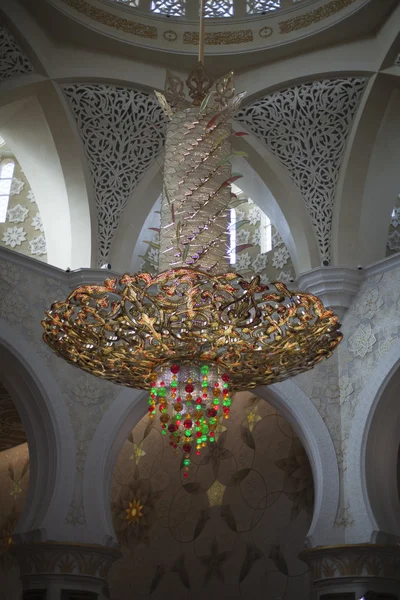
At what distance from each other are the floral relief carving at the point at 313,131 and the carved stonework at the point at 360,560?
292 centimetres

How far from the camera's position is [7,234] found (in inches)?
428

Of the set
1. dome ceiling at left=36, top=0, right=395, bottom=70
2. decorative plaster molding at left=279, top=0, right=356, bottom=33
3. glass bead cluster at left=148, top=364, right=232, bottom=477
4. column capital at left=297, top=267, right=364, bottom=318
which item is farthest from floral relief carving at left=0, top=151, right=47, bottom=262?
glass bead cluster at left=148, top=364, right=232, bottom=477

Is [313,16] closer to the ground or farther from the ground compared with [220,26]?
closer to the ground

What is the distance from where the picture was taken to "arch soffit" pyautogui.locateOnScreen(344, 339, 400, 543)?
8.01m

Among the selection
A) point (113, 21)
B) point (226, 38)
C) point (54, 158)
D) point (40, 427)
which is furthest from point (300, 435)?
point (113, 21)

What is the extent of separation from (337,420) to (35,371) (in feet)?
9.80

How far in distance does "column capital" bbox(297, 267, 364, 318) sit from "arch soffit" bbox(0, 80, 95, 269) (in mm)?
2422

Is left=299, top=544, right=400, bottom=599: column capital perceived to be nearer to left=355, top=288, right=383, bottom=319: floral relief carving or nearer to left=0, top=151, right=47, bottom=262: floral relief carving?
left=355, top=288, right=383, bottom=319: floral relief carving

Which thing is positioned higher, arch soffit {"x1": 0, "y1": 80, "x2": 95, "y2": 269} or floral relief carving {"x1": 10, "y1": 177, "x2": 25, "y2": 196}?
floral relief carving {"x1": 10, "y1": 177, "x2": 25, "y2": 196}

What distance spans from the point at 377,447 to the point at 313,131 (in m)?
3.33

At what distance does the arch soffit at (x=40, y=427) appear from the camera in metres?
8.15

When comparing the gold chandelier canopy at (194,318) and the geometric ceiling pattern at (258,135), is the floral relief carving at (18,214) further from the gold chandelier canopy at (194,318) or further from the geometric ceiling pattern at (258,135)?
the gold chandelier canopy at (194,318)

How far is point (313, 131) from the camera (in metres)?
9.12

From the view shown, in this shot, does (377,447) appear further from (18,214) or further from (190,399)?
(18,214)
